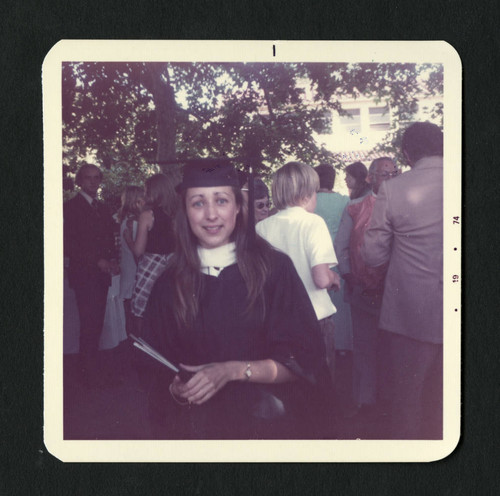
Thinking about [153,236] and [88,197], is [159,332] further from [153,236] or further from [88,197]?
[88,197]

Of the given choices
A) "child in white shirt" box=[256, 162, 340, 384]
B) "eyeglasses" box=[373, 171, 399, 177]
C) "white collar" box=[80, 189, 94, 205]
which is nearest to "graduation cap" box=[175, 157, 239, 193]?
"child in white shirt" box=[256, 162, 340, 384]

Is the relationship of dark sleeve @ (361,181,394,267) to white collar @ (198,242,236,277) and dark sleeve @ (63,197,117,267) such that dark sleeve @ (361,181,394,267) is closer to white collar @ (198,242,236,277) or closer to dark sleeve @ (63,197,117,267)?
white collar @ (198,242,236,277)

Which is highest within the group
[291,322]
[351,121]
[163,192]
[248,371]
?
[351,121]

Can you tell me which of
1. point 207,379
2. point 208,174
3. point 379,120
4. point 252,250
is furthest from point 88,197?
point 379,120

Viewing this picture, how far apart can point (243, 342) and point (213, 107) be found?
0.57 metres

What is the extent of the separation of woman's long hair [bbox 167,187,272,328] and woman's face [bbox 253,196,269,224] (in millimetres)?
33

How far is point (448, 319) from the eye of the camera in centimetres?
131

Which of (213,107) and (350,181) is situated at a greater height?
(213,107)

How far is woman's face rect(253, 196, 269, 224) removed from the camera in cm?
124

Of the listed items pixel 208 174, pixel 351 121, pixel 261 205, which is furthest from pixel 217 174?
pixel 351 121

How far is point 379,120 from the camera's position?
4.17ft

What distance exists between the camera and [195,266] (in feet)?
4.10

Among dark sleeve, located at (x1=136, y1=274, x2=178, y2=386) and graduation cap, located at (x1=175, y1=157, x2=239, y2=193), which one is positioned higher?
graduation cap, located at (x1=175, y1=157, x2=239, y2=193)

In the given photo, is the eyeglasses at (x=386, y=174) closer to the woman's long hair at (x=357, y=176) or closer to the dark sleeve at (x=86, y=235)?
the woman's long hair at (x=357, y=176)
